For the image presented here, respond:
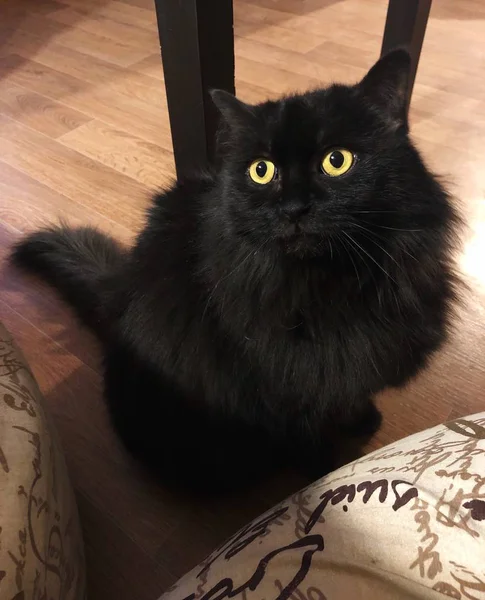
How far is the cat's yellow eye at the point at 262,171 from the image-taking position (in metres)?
0.71

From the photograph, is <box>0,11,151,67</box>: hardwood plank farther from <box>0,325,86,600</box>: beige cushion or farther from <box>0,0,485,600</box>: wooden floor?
<box>0,325,86,600</box>: beige cushion

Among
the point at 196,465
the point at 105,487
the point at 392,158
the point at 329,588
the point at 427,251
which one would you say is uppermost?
the point at 392,158

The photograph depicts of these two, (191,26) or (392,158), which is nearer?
(392,158)

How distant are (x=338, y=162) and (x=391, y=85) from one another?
5.7 inches

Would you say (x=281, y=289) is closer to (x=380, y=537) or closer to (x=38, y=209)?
(x=380, y=537)

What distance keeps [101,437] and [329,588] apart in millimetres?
694

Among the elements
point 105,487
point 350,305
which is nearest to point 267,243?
point 350,305

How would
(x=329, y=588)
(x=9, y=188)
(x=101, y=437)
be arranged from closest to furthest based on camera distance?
(x=329, y=588) < (x=101, y=437) < (x=9, y=188)

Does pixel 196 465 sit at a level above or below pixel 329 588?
below

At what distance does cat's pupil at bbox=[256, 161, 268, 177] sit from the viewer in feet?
2.35

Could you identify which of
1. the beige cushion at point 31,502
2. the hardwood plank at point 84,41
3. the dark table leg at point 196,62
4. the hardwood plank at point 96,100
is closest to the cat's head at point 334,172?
the dark table leg at point 196,62

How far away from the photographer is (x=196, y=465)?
0.96 metres

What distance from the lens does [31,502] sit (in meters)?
0.62

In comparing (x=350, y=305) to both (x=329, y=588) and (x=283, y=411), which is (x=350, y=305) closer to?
(x=283, y=411)
